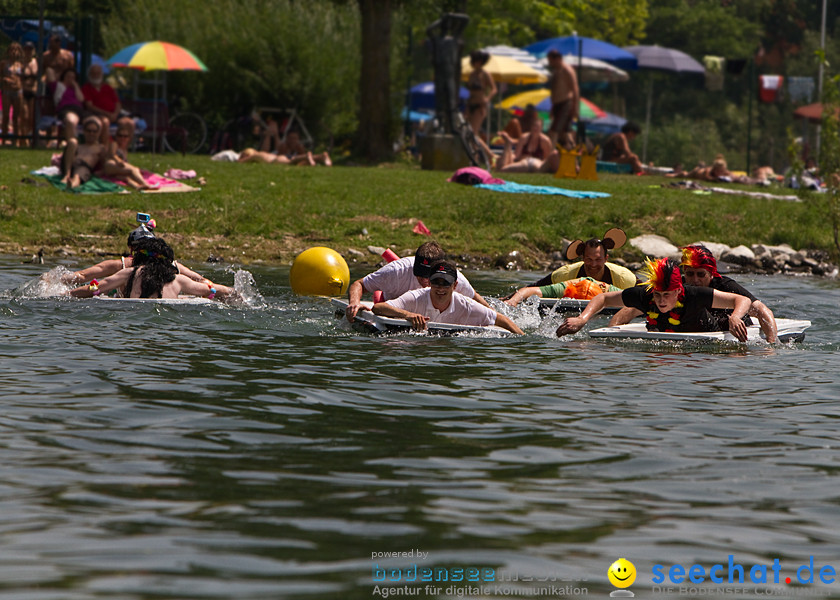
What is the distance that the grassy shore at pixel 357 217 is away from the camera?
61.0 feet

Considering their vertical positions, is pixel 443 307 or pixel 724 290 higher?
pixel 724 290

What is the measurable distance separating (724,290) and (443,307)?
289 centimetres

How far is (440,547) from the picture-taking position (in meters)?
5.41

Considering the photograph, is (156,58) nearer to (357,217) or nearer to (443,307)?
(357,217)

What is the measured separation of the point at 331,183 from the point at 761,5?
43.1 meters

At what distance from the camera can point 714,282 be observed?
483 inches

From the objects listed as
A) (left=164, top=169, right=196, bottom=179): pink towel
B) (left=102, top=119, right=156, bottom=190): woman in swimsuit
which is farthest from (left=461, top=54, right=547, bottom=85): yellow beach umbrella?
(left=102, top=119, right=156, bottom=190): woman in swimsuit

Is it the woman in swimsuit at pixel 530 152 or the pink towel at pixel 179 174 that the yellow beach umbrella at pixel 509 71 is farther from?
the pink towel at pixel 179 174

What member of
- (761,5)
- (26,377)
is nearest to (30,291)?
(26,377)

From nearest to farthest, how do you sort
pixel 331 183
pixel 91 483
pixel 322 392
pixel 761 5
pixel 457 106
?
pixel 91 483 → pixel 322 392 → pixel 331 183 → pixel 457 106 → pixel 761 5

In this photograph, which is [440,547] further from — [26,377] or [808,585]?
[26,377]

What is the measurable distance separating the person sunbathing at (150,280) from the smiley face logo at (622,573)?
Answer: 8.51 metres

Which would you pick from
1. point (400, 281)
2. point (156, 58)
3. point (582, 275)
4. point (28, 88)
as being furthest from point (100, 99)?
point (400, 281)

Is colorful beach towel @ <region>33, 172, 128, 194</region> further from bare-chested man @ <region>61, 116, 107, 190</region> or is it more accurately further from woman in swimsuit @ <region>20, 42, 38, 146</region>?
woman in swimsuit @ <region>20, 42, 38, 146</region>
